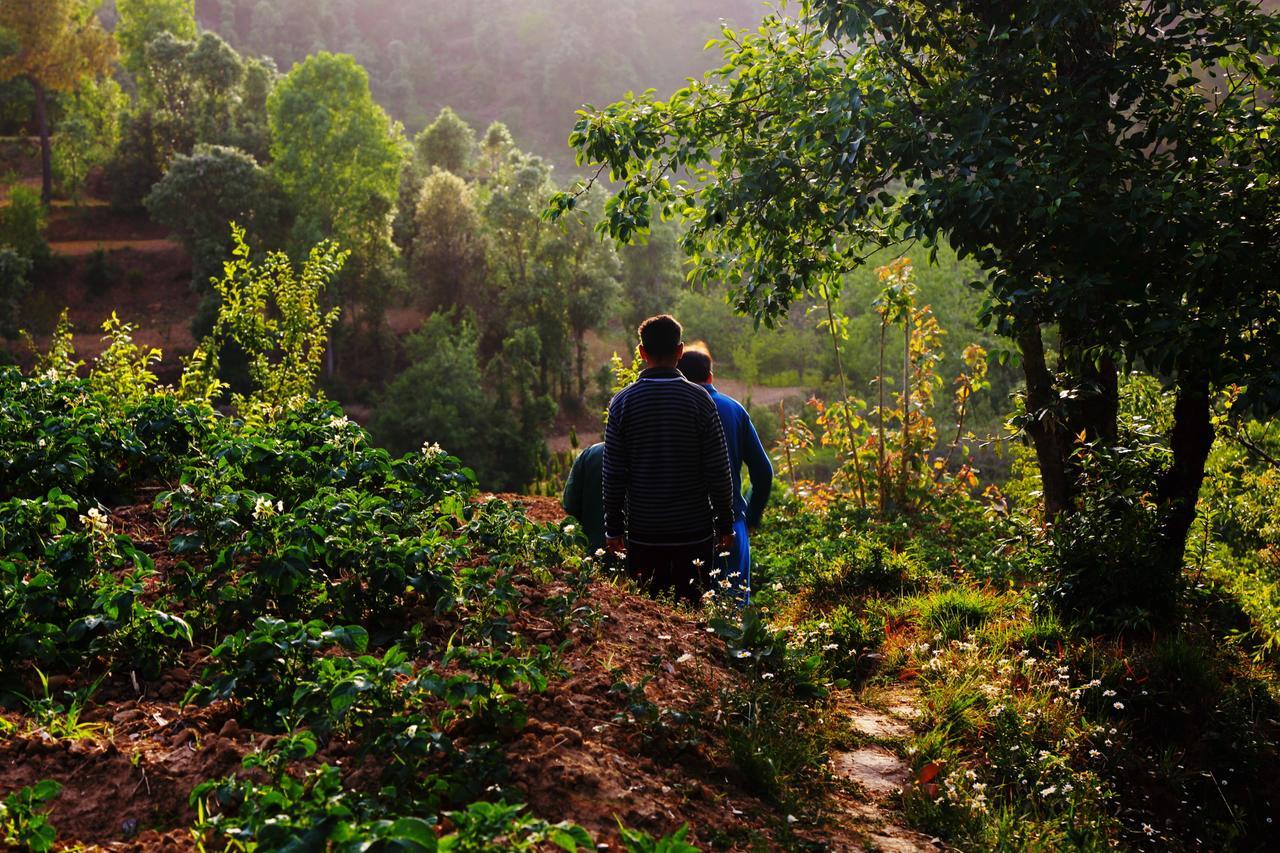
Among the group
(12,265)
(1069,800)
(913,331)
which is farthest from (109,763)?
(12,265)

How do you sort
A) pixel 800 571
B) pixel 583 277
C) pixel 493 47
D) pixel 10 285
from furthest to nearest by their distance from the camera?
pixel 493 47, pixel 583 277, pixel 10 285, pixel 800 571

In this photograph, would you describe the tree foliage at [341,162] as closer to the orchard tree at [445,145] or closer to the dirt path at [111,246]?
the dirt path at [111,246]

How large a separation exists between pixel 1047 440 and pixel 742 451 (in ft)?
7.38

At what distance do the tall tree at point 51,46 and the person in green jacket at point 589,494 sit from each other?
1466 inches

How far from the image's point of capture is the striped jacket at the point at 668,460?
448 centimetres

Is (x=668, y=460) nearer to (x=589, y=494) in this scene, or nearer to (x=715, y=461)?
(x=715, y=461)

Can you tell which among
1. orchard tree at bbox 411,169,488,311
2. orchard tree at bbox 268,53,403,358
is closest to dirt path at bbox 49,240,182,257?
orchard tree at bbox 268,53,403,358

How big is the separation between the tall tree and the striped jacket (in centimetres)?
3785

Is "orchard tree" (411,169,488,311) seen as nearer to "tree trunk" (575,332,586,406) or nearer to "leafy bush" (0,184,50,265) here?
"tree trunk" (575,332,586,406)

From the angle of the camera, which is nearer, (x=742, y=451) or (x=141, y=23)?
(x=742, y=451)

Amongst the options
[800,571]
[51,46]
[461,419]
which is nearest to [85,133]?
[51,46]

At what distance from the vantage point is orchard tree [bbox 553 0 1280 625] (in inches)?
163

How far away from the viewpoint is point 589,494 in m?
5.28

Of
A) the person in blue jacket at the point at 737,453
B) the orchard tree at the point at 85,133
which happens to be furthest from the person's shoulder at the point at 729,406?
the orchard tree at the point at 85,133
